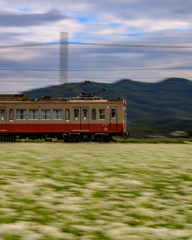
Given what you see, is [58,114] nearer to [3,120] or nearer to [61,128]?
[61,128]

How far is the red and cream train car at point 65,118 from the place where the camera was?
2383 centimetres

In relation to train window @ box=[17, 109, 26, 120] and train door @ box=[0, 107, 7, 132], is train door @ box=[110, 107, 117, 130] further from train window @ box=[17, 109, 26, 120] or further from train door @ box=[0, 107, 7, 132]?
train door @ box=[0, 107, 7, 132]

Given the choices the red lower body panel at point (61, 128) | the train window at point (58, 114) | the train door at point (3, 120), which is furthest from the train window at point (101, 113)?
the train door at point (3, 120)

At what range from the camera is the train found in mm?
23828

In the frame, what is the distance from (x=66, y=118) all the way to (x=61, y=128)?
828mm

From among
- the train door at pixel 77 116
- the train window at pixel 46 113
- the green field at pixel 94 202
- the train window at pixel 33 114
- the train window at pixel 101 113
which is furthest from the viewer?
the train window at pixel 33 114

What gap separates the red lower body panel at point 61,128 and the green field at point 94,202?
14.0m

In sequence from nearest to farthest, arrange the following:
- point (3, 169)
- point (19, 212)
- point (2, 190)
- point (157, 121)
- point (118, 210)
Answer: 1. point (19, 212)
2. point (118, 210)
3. point (2, 190)
4. point (3, 169)
5. point (157, 121)

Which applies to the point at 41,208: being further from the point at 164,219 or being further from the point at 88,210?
the point at 164,219

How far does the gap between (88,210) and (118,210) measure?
1.74ft

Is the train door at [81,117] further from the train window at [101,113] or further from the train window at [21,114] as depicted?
the train window at [21,114]

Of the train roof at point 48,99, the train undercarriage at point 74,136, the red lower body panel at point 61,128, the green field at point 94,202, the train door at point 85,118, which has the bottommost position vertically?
the green field at point 94,202

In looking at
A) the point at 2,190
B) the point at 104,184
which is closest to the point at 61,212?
the point at 2,190

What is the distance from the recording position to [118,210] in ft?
19.3
